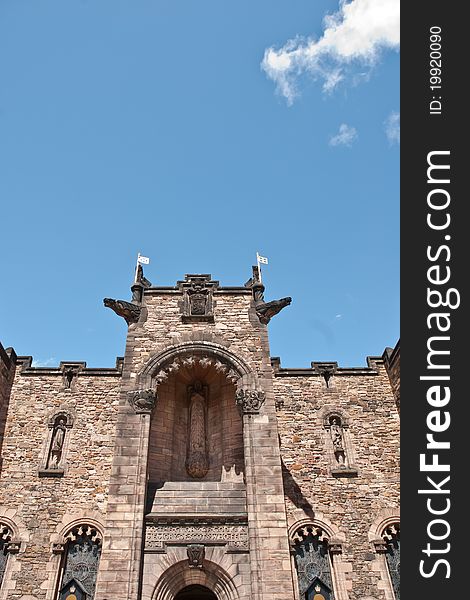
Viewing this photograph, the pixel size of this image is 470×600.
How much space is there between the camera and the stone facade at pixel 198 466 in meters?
12.1

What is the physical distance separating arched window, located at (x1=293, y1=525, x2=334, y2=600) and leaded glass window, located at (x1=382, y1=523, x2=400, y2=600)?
5.61ft

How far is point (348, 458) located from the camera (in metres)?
16.0

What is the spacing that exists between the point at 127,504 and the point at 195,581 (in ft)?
8.15

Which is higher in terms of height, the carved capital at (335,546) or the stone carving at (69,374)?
the stone carving at (69,374)

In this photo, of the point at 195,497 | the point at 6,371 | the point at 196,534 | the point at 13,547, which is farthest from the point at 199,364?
the point at 13,547

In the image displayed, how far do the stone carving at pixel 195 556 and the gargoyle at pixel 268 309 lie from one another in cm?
662

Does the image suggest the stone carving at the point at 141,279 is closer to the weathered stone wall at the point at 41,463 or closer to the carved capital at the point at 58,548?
the weathered stone wall at the point at 41,463

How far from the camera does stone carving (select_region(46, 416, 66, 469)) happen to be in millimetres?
15586

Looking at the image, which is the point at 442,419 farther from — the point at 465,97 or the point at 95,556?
the point at 95,556

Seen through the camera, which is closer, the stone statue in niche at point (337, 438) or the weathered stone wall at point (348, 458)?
the weathered stone wall at point (348, 458)

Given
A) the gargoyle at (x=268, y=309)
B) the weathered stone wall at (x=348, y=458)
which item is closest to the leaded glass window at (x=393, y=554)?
the weathered stone wall at (x=348, y=458)

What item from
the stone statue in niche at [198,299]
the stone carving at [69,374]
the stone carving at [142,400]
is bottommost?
the stone carving at [142,400]

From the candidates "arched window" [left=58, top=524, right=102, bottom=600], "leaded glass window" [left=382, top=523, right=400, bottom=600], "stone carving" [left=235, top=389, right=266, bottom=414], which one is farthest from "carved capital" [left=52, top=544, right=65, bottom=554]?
"leaded glass window" [left=382, top=523, right=400, bottom=600]

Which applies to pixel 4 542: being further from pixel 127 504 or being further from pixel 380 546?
pixel 380 546
